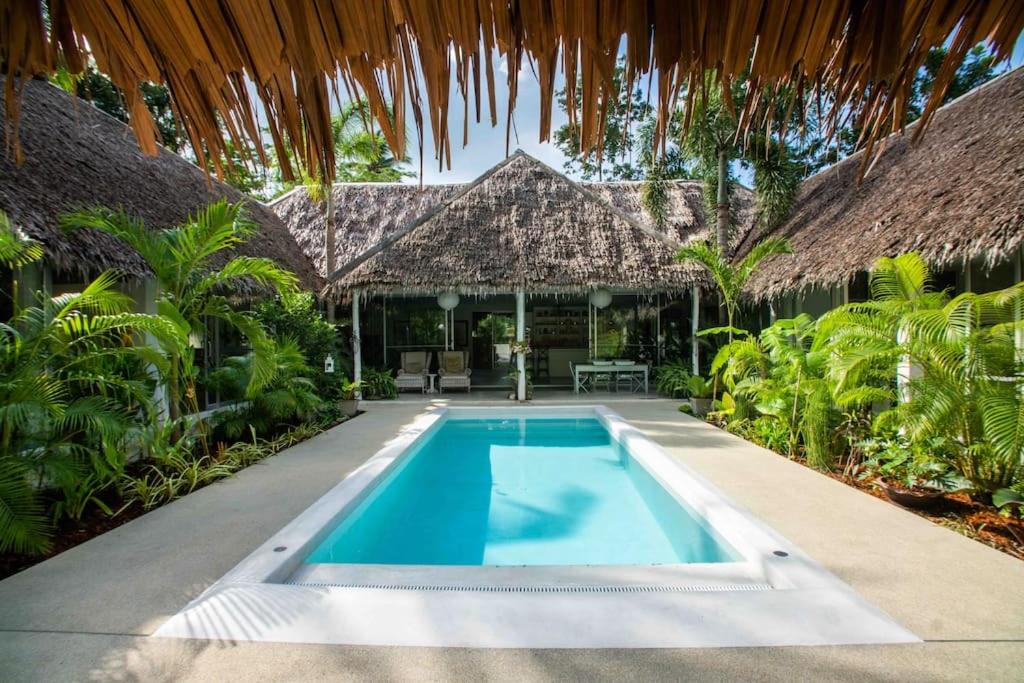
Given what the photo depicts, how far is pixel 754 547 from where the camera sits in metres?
3.26

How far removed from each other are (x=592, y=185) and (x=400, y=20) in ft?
51.3

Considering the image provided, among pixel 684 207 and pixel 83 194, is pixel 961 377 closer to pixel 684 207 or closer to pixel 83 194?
pixel 83 194

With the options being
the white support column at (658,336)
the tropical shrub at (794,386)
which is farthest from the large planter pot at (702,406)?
the white support column at (658,336)

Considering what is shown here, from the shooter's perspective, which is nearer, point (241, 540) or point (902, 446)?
point (241, 540)

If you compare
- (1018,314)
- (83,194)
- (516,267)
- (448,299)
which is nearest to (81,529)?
(83,194)

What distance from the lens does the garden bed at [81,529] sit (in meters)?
3.22

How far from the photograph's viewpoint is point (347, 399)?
9227 mm

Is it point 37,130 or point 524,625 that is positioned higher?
point 37,130

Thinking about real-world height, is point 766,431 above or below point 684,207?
below

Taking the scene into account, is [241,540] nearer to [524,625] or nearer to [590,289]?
[524,625]

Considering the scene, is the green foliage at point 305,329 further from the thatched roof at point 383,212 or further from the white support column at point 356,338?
the thatched roof at point 383,212

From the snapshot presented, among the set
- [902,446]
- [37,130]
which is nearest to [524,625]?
[902,446]

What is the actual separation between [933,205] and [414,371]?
10.3 m

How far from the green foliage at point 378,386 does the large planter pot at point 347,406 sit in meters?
1.85
